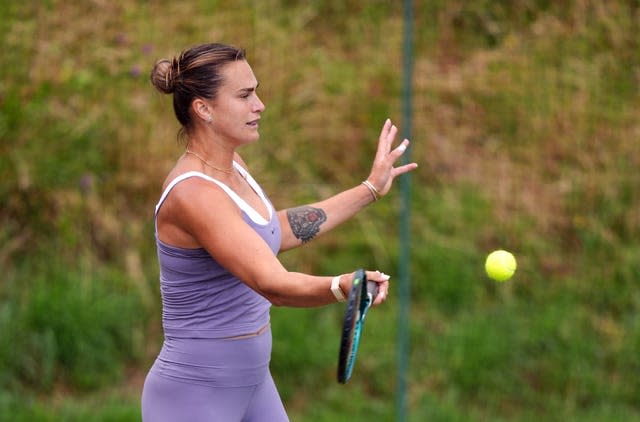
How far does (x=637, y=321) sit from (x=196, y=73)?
14.0ft

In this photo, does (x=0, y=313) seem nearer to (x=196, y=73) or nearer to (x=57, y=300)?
(x=57, y=300)

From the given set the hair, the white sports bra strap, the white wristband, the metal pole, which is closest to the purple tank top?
the white sports bra strap

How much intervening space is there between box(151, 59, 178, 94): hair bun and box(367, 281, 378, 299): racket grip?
3.22 feet

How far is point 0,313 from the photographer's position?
263 inches

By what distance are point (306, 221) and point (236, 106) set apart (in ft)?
2.38

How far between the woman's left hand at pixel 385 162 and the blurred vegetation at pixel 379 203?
270 cm

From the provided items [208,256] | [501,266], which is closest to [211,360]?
[208,256]

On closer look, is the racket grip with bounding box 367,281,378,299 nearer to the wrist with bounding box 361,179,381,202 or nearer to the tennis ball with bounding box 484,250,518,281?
the wrist with bounding box 361,179,381,202

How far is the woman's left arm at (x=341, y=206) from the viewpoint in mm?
4066

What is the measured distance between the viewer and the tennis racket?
297 centimetres

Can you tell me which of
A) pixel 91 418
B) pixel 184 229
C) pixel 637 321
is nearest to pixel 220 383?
pixel 184 229

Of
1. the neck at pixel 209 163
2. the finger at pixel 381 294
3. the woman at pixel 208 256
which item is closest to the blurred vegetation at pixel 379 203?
the woman at pixel 208 256

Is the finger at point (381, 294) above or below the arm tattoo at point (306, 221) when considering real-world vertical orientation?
below

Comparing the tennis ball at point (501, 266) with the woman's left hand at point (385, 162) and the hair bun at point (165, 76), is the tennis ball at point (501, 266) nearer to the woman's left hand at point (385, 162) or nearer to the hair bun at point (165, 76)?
the woman's left hand at point (385, 162)
